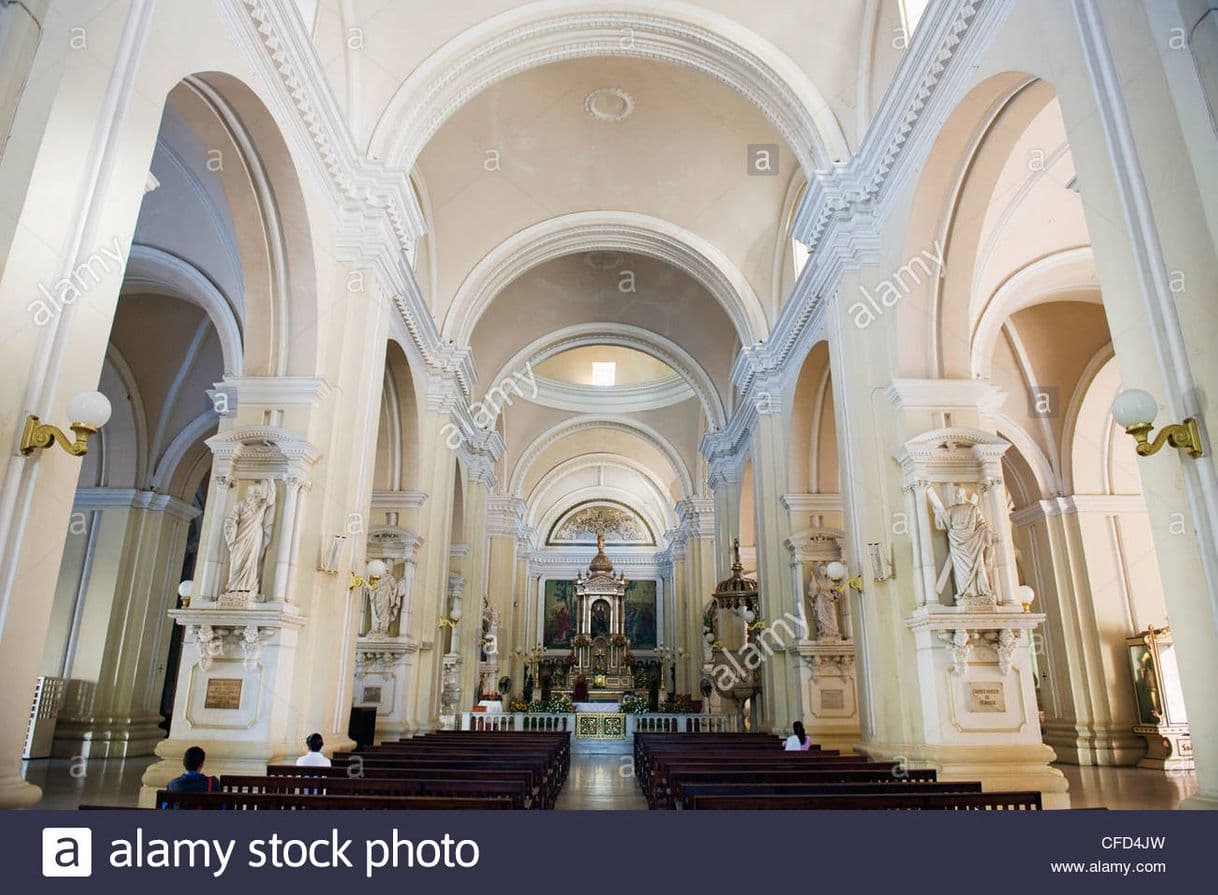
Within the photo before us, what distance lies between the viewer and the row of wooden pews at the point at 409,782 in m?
3.99

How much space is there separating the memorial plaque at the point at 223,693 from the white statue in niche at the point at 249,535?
2.56ft

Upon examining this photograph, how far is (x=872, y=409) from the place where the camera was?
817 cm

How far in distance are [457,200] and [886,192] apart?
7754mm

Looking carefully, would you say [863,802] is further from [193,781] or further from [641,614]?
[641,614]

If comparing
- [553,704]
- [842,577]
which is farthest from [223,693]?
[553,704]

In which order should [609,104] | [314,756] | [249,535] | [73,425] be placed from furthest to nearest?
[609,104] → [249,535] → [314,756] → [73,425]

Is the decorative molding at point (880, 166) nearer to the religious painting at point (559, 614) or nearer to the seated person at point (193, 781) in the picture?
the seated person at point (193, 781)

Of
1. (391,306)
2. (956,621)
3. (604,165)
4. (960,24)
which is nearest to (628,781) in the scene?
(956,621)

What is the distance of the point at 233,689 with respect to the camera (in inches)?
267

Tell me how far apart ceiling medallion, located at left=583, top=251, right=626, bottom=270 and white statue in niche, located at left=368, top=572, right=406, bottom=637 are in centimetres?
882

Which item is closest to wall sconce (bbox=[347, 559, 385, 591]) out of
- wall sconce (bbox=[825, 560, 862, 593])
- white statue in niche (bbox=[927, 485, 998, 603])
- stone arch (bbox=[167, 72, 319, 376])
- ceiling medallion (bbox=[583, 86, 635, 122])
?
stone arch (bbox=[167, 72, 319, 376])

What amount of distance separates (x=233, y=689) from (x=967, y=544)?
6.58m

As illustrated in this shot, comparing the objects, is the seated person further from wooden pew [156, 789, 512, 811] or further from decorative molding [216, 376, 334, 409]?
decorative molding [216, 376, 334, 409]

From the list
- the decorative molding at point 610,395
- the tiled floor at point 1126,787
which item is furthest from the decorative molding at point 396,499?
the decorative molding at point 610,395
